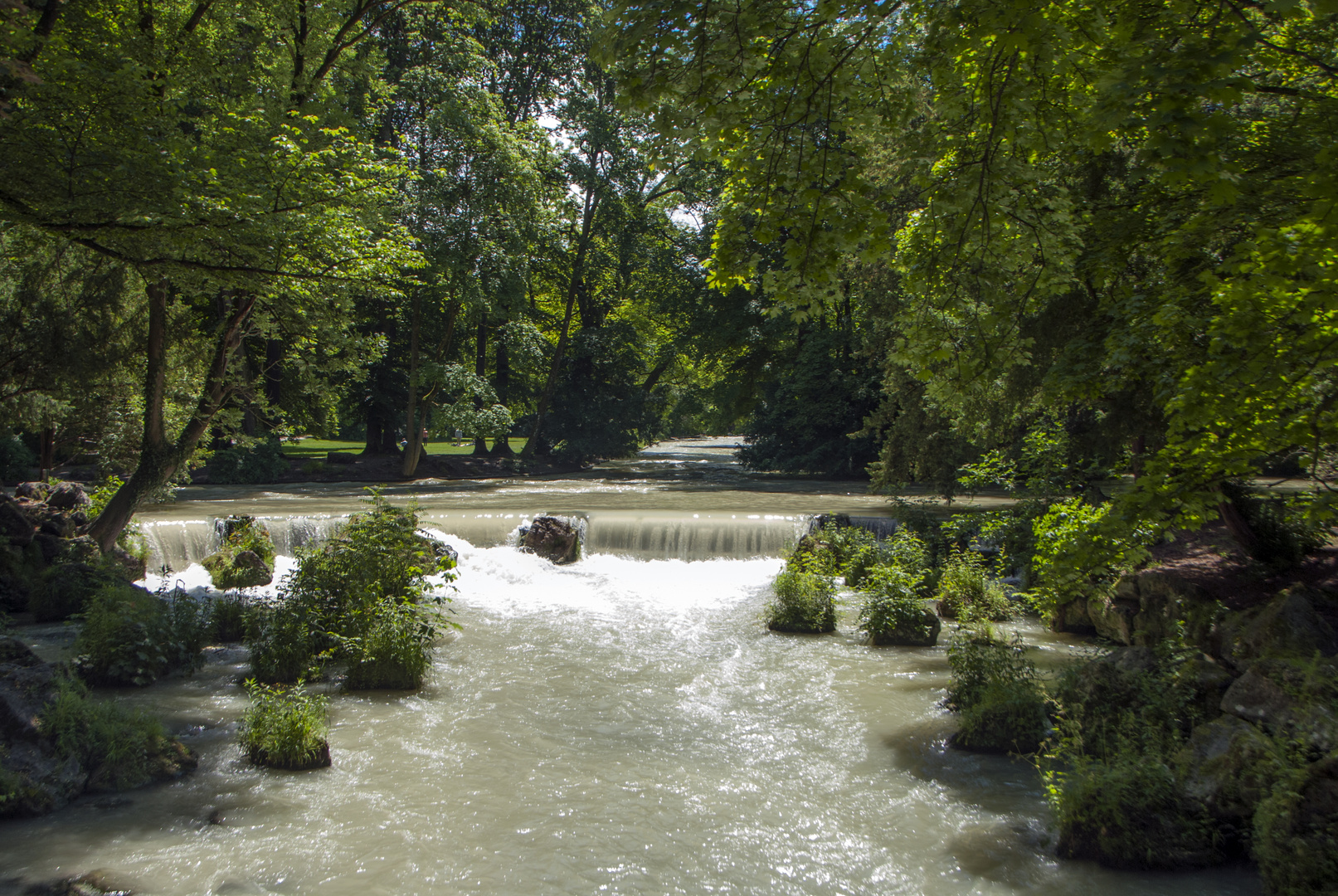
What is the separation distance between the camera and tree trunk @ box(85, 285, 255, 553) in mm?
13664

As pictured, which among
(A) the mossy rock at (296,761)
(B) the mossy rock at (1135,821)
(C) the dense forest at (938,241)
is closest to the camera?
(C) the dense forest at (938,241)

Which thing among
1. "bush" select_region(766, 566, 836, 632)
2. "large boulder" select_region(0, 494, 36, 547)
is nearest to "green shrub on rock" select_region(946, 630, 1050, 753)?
"bush" select_region(766, 566, 836, 632)

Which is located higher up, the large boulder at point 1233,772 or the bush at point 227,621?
the large boulder at point 1233,772

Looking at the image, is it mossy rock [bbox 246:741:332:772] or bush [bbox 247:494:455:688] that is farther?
bush [bbox 247:494:455:688]

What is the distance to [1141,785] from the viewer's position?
18.7ft

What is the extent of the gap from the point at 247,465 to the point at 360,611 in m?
18.9

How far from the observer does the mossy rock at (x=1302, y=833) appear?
459cm

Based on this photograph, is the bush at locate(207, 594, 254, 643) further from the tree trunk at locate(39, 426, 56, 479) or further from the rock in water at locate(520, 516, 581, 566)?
the tree trunk at locate(39, 426, 56, 479)

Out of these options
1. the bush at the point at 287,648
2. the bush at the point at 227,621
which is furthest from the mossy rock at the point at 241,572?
the bush at the point at 287,648

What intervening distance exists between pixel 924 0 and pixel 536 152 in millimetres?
24853

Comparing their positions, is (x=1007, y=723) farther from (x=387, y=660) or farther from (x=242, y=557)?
(x=242, y=557)

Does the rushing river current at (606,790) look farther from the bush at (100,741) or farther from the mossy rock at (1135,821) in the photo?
the bush at (100,741)

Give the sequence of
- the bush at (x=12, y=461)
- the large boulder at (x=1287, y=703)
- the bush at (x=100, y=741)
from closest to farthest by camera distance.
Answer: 1. the large boulder at (x=1287, y=703)
2. the bush at (x=100, y=741)
3. the bush at (x=12, y=461)

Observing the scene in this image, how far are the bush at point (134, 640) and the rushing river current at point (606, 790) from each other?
0.94 feet
